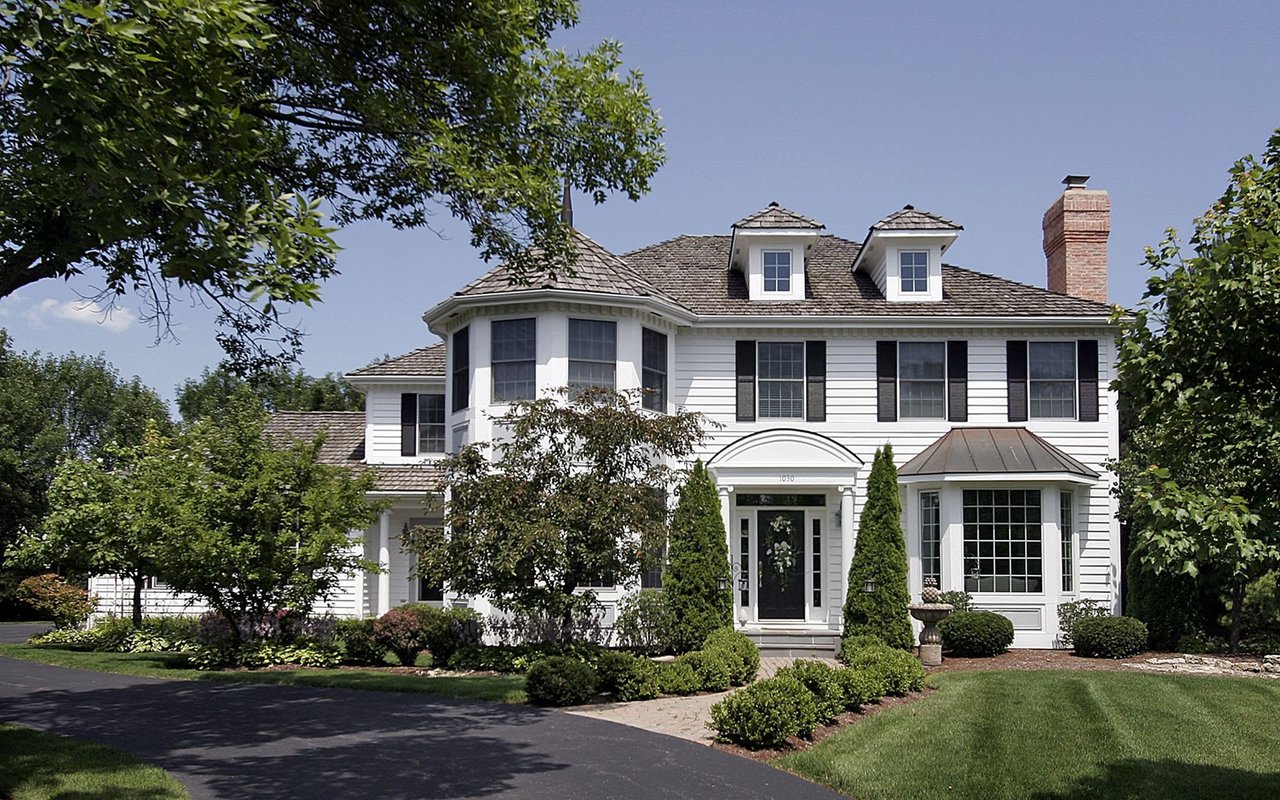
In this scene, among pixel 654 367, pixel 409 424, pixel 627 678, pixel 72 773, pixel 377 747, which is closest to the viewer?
pixel 72 773

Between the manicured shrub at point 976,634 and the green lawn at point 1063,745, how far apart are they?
3626mm

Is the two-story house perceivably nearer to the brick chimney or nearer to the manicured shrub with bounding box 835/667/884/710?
the brick chimney

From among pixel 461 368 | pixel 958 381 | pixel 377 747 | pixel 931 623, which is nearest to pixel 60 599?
pixel 461 368

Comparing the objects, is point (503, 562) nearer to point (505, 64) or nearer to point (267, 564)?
point (267, 564)

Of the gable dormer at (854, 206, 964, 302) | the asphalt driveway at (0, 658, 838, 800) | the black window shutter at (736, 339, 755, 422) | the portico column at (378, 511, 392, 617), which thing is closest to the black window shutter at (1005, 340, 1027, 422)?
the gable dormer at (854, 206, 964, 302)

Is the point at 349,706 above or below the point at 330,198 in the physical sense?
below

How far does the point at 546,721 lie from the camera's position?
44.6 feet

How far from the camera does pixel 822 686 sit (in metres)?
13.7

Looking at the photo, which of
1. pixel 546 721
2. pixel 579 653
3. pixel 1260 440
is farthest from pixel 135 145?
pixel 579 653

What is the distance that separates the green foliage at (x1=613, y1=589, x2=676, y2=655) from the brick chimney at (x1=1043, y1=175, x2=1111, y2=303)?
1186 centimetres

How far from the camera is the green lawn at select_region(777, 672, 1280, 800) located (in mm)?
10141

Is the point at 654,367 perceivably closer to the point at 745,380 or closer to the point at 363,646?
the point at 745,380

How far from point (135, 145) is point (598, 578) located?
10.6 meters

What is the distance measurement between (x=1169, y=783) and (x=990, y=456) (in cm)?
1215
